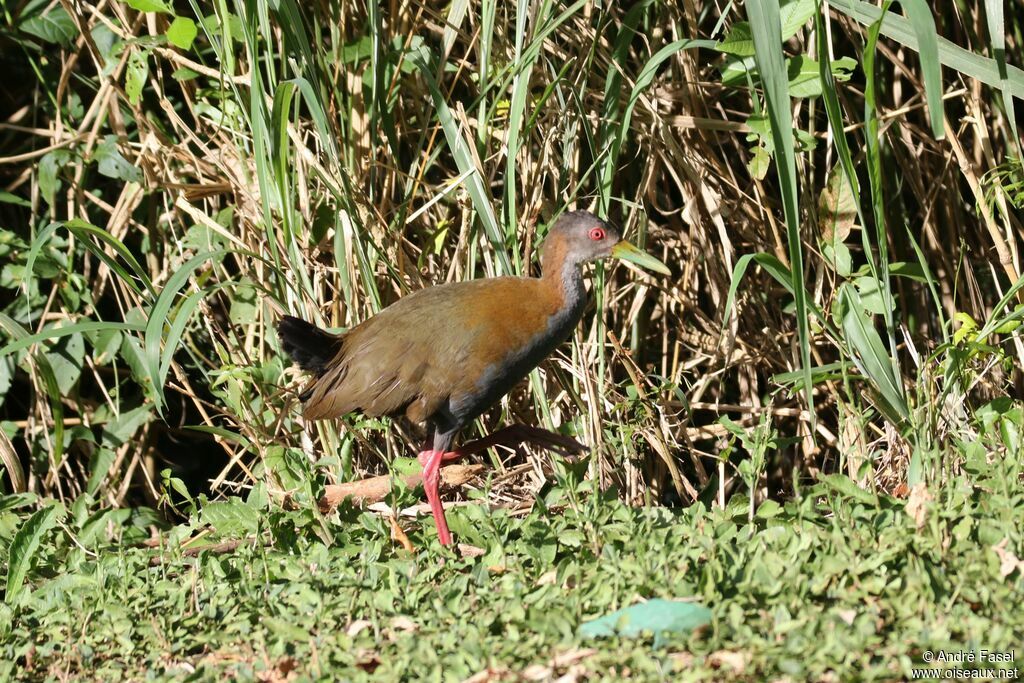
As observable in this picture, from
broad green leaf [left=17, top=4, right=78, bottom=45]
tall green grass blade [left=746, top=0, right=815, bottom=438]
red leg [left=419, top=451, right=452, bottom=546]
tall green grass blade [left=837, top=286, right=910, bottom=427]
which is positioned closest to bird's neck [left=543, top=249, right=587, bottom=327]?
red leg [left=419, top=451, right=452, bottom=546]

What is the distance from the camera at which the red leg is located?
3611 mm

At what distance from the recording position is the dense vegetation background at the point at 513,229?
12.7ft

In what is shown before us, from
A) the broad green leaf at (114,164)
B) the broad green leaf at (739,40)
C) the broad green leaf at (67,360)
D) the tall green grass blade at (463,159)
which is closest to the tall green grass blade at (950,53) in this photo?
the broad green leaf at (739,40)

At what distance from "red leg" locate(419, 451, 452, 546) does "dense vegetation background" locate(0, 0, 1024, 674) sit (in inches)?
6.8

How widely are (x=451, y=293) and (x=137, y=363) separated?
1410mm

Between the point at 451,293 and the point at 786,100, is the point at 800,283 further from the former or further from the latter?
the point at 451,293

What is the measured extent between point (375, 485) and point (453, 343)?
64 cm

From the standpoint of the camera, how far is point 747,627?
8.21 feet

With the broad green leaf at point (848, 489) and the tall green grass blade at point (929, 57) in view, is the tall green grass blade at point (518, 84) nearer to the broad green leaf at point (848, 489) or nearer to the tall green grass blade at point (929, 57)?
the tall green grass blade at point (929, 57)

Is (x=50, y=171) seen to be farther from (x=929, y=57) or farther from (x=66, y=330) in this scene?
(x=929, y=57)

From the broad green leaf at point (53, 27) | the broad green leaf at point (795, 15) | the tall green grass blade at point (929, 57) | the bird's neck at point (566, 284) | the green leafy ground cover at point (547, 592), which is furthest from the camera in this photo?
the broad green leaf at point (53, 27)

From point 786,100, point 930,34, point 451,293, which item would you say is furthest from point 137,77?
point 930,34

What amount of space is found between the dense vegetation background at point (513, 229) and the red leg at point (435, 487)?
0.17m

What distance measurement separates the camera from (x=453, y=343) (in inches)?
153
